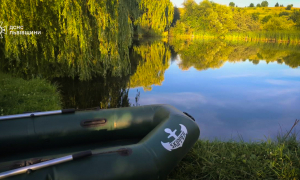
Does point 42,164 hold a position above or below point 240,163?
above

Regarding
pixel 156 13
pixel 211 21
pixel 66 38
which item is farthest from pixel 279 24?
pixel 66 38

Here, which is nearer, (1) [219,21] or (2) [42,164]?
(2) [42,164]

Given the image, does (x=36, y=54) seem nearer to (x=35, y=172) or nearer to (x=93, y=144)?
(x=93, y=144)

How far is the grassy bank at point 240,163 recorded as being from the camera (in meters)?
2.26

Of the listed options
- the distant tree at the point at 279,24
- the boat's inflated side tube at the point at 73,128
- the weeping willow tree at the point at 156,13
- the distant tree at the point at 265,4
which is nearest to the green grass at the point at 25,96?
the boat's inflated side tube at the point at 73,128

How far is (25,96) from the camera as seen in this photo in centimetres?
466

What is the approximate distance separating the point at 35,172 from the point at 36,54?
186 inches

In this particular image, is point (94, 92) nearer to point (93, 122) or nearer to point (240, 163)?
point (93, 122)

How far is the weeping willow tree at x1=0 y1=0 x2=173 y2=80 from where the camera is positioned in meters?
5.20

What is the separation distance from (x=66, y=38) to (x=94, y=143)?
3.81 meters

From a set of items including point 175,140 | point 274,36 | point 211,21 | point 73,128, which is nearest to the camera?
point 175,140

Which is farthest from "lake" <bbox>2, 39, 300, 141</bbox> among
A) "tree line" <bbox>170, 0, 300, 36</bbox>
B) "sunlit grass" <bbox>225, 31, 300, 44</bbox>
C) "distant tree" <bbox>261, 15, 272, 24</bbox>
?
"distant tree" <bbox>261, 15, 272, 24</bbox>

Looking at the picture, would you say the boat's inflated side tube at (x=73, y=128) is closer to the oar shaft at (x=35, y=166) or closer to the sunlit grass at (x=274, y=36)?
the oar shaft at (x=35, y=166)

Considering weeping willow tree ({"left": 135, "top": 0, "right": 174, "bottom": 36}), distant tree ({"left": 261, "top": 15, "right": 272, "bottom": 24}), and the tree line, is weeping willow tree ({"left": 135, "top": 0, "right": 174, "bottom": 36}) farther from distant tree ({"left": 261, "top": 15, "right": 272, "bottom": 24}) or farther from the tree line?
distant tree ({"left": 261, "top": 15, "right": 272, "bottom": 24})
